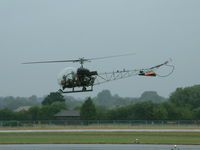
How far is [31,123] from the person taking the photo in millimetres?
97438

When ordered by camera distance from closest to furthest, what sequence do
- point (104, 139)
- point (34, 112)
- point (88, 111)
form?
1. point (104, 139)
2. point (88, 111)
3. point (34, 112)

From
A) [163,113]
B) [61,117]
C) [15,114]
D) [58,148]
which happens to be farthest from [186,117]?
[58,148]

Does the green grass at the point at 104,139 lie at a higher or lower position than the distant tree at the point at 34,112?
lower

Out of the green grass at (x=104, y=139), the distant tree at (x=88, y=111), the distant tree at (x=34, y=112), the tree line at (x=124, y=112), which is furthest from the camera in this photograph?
the distant tree at (x=34, y=112)

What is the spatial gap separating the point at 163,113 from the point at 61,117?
1133 inches

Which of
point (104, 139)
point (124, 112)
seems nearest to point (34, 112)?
point (124, 112)

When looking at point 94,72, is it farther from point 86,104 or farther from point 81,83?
point 86,104

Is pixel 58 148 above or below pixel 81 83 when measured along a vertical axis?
below

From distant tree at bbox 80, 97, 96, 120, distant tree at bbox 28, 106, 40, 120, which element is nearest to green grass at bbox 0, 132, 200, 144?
distant tree at bbox 80, 97, 96, 120

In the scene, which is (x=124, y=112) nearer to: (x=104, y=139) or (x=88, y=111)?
(x=88, y=111)

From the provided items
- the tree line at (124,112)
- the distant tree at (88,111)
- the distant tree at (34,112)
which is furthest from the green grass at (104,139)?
the distant tree at (34,112)

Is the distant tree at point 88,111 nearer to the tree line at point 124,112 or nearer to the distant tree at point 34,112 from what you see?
the tree line at point 124,112

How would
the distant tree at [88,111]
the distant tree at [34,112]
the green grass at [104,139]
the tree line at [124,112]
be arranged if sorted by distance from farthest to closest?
the distant tree at [34,112] < the tree line at [124,112] < the distant tree at [88,111] < the green grass at [104,139]

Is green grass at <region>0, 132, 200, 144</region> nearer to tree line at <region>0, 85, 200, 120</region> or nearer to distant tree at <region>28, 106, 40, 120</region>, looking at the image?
tree line at <region>0, 85, 200, 120</region>
